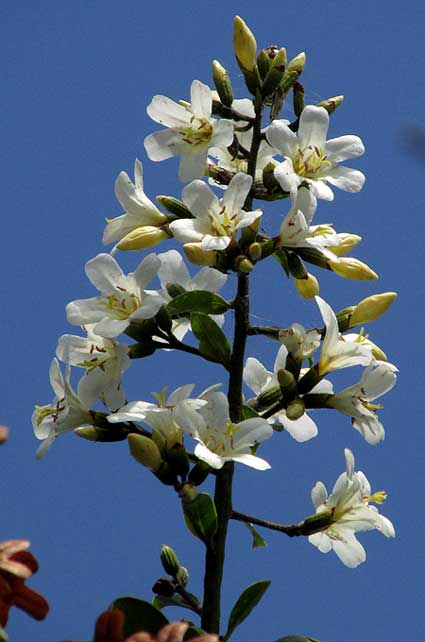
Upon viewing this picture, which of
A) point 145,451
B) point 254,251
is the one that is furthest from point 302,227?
point 145,451

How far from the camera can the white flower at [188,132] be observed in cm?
292

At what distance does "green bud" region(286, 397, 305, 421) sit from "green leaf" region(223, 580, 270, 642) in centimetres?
39

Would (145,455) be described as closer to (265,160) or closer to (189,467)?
(189,467)

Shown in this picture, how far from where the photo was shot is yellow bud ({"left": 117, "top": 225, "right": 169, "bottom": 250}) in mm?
2934

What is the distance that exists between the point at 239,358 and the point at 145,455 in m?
0.37

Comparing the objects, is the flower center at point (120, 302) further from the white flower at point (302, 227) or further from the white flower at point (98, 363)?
the white flower at point (302, 227)

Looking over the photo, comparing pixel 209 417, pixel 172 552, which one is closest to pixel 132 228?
pixel 209 417

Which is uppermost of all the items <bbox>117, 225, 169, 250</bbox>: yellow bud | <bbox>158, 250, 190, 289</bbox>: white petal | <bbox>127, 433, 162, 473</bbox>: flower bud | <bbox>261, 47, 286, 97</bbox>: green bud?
<bbox>261, 47, 286, 97</bbox>: green bud

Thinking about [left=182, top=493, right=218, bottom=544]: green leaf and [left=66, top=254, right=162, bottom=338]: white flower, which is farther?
[left=66, top=254, right=162, bottom=338]: white flower

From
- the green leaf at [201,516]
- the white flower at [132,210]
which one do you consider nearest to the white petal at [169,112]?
the white flower at [132,210]

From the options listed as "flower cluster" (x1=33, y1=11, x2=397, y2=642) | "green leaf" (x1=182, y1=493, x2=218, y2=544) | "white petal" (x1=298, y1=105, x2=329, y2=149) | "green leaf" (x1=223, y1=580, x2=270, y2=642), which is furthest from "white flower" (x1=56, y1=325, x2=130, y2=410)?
"white petal" (x1=298, y1=105, x2=329, y2=149)

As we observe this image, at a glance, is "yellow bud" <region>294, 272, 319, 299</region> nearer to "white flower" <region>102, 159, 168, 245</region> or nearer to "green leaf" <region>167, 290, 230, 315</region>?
"green leaf" <region>167, 290, 230, 315</region>

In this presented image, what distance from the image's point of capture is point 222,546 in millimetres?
2727

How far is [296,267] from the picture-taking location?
2918mm
